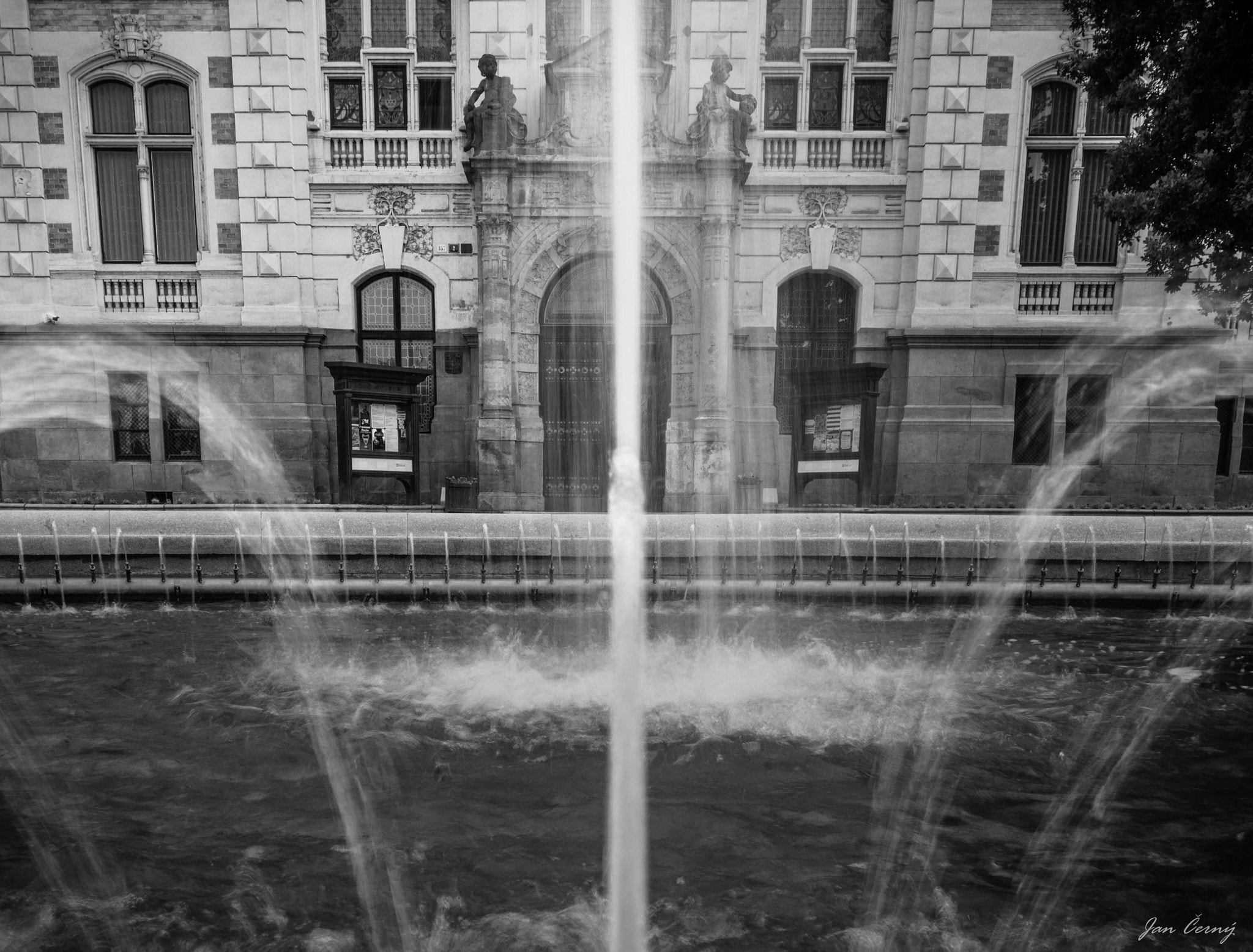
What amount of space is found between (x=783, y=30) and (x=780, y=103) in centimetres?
166

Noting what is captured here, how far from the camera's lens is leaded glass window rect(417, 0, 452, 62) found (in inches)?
671

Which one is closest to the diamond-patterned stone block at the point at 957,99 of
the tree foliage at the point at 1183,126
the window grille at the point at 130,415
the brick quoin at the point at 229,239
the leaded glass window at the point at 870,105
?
the leaded glass window at the point at 870,105

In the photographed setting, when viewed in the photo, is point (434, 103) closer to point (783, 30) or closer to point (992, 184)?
point (783, 30)

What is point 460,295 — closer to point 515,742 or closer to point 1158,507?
point 515,742

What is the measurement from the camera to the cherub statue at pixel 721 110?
15633 mm

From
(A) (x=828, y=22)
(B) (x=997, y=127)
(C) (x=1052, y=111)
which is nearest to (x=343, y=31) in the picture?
(A) (x=828, y=22)

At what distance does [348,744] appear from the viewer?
19.4 ft

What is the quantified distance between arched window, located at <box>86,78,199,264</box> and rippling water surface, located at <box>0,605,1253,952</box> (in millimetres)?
12083

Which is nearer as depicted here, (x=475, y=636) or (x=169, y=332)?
(x=475, y=636)

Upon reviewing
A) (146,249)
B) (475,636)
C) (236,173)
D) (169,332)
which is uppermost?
(236,173)

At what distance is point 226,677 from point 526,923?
4836mm

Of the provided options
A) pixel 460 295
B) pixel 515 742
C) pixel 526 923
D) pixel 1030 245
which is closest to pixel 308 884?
pixel 526 923

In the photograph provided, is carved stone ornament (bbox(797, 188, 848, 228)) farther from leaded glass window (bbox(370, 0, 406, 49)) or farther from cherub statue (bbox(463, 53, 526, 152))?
leaded glass window (bbox(370, 0, 406, 49))

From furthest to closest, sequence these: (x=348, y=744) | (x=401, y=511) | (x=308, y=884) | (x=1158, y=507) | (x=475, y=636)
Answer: (x=1158, y=507), (x=401, y=511), (x=475, y=636), (x=348, y=744), (x=308, y=884)
